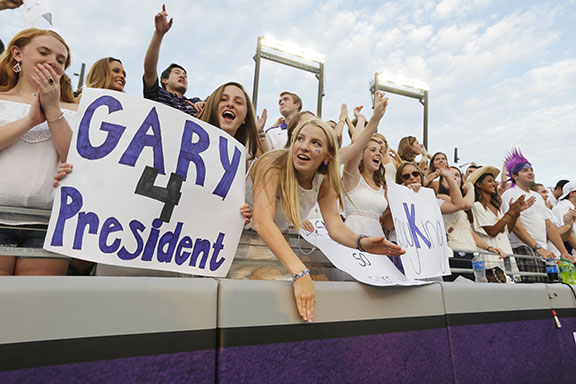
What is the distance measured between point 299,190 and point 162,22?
1.46 metres

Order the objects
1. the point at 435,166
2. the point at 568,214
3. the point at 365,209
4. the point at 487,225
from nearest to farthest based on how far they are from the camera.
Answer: the point at 365,209, the point at 487,225, the point at 435,166, the point at 568,214

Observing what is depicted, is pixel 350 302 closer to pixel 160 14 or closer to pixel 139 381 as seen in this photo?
pixel 139 381

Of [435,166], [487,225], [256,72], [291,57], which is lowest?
[487,225]

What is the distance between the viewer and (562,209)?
5.57 meters

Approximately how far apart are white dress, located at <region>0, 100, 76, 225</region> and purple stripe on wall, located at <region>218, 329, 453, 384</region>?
87 cm

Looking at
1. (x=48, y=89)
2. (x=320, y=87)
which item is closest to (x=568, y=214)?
(x=48, y=89)

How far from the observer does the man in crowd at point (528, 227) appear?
3879 mm

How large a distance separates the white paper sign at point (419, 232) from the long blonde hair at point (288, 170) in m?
0.53

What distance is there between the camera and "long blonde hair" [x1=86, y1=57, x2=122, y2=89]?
8.23 ft

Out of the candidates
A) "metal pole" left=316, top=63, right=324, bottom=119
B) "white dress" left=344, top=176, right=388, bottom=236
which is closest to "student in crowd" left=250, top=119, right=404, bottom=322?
"white dress" left=344, top=176, right=388, bottom=236

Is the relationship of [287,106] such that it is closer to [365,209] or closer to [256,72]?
[365,209]

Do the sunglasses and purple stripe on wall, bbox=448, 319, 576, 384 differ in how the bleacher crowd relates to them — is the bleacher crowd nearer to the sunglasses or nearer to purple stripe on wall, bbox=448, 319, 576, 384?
the sunglasses

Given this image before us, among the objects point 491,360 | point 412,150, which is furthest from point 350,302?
point 412,150

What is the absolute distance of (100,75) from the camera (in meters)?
2.54
